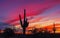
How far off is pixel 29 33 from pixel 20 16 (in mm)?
14021

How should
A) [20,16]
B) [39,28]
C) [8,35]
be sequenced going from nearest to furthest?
[20,16]
[8,35]
[39,28]

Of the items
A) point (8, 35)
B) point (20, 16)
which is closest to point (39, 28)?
point (8, 35)

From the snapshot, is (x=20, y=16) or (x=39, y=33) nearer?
(x=20, y=16)

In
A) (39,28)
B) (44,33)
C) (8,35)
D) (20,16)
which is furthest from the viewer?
(39,28)

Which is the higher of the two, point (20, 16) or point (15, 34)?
point (20, 16)

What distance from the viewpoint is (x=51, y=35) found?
51.1 metres

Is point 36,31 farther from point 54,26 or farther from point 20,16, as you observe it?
point 20,16

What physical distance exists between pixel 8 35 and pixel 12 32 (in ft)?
9.62

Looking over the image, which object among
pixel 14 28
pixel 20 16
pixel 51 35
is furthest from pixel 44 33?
pixel 20 16

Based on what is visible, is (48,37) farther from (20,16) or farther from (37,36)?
(20,16)

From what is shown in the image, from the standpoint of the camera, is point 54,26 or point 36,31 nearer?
point 54,26

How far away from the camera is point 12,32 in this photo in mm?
51000

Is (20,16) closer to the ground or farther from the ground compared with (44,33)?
farther from the ground

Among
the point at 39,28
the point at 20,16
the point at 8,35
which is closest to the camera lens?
the point at 20,16
